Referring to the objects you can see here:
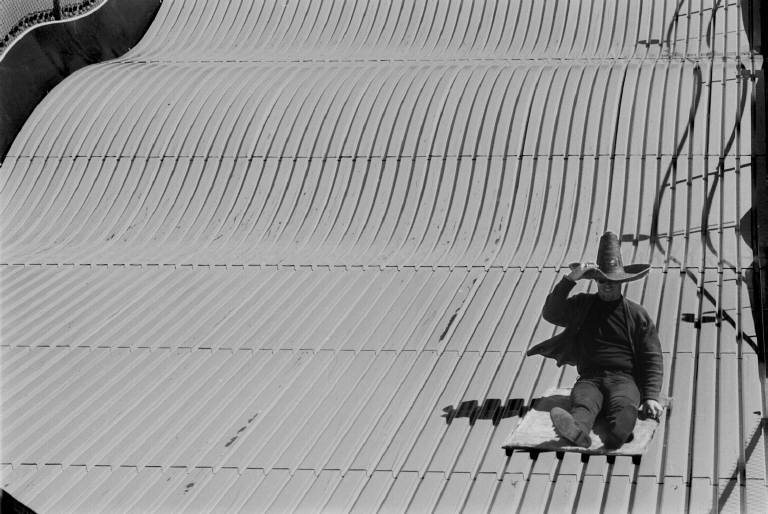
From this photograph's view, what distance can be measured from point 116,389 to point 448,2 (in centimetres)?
1139

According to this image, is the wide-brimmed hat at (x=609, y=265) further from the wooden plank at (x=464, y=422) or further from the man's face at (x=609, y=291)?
the wooden plank at (x=464, y=422)

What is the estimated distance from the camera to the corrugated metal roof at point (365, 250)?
41.0 ft

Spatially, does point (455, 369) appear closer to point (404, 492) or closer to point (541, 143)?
point (404, 492)

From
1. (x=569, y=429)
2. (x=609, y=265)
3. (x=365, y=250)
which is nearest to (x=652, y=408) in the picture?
(x=569, y=429)

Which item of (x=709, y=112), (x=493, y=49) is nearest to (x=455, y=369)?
(x=709, y=112)

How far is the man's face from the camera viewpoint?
44.8ft

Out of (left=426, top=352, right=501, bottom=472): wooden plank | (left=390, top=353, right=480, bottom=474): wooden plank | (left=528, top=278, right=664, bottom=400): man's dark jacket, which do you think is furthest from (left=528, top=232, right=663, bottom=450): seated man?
(left=390, top=353, right=480, bottom=474): wooden plank

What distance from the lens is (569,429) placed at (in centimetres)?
1248

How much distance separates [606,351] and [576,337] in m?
0.49

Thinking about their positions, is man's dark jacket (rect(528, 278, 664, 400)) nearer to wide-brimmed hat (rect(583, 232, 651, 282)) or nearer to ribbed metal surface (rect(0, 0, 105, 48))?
wide-brimmed hat (rect(583, 232, 651, 282))

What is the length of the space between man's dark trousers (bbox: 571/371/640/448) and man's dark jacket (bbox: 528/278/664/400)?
7.1 inches

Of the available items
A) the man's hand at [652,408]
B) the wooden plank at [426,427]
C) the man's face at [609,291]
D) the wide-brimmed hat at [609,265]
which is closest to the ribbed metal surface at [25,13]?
the wooden plank at [426,427]

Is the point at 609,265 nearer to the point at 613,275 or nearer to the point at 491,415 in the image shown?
the point at 613,275

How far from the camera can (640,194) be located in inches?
686
